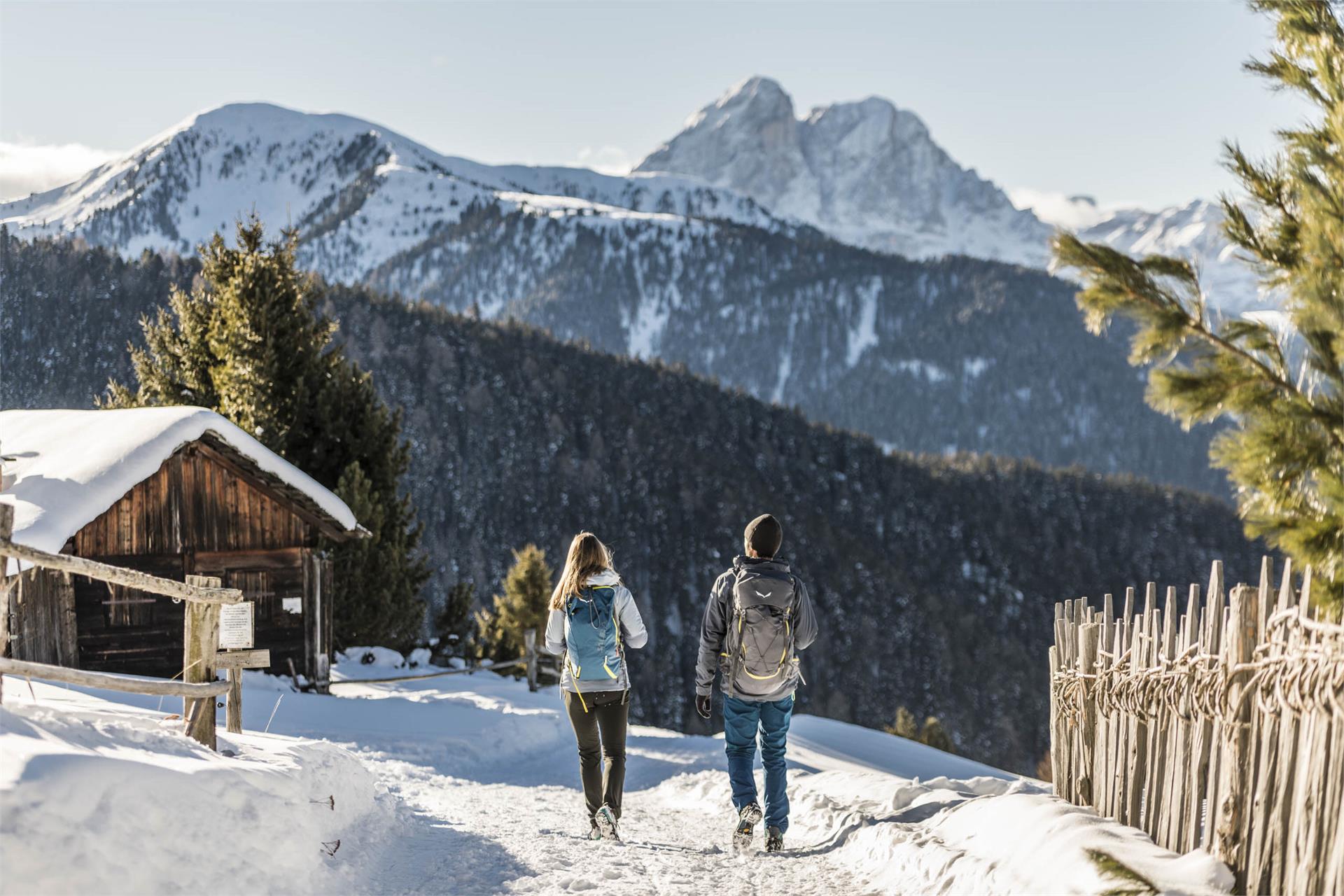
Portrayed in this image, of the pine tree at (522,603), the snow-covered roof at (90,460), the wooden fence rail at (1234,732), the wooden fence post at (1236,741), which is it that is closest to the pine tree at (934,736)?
the pine tree at (522,603)

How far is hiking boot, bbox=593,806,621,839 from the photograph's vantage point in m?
7.18

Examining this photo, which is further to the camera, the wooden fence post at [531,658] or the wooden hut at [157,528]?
the wooden fence post at [531,658]

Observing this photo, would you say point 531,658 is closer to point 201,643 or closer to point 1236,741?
point 201,643

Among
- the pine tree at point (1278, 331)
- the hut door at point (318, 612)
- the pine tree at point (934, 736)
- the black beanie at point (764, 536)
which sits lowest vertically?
the pine tree at point (934, 736)

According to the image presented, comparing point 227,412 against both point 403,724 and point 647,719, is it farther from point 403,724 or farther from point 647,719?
point 647,719

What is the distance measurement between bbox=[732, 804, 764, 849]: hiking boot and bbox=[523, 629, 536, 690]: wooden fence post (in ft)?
44.6

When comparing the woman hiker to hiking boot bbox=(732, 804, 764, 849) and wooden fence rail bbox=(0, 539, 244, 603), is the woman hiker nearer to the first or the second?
hiking boot bbox=(732, 804, 764, 849)

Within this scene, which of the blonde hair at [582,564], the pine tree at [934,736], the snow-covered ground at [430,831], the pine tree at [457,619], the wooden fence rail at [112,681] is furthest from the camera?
the pine tree at [934,736]

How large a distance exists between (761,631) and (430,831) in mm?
2878

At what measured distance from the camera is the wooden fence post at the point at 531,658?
66.8 ft

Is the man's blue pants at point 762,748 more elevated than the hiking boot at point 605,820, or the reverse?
the man's blue pants at point 762,748

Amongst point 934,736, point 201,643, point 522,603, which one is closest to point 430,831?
point 201,643

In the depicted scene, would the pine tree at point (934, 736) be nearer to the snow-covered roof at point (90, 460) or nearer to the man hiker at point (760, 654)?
the snow-covered roof at point (90, 460)

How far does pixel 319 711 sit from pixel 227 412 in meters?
9.11
